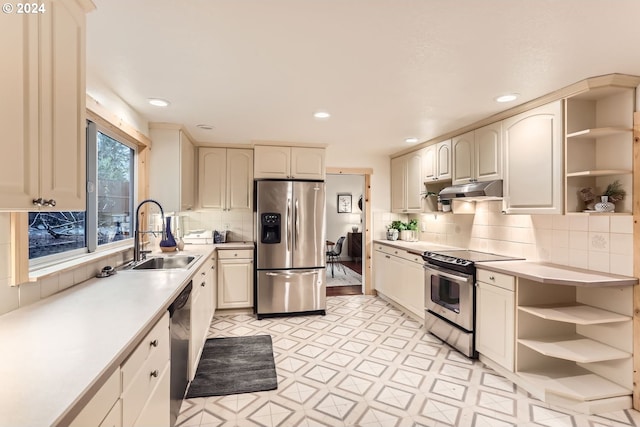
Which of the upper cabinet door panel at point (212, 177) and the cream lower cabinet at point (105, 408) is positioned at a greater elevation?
the upper cabinet door panel at point (212, 177)

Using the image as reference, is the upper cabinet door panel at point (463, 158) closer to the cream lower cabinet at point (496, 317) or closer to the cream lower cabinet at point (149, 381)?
the cream lower cabinet at point (496, 317)

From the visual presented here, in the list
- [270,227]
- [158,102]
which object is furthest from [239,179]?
[158,102]

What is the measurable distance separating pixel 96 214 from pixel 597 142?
381 centimetres

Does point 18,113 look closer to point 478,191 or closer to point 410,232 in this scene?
point 478,191

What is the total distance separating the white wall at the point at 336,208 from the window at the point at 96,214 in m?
5.89

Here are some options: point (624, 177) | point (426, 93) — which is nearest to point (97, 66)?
point (426, 93)

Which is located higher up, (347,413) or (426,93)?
(426,93)

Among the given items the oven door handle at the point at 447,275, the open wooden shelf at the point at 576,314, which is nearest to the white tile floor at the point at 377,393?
the open wooden shelf at the point at 576,314

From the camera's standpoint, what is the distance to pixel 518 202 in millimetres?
2787

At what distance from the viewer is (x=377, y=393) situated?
243 cm

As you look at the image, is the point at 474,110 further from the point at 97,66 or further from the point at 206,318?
the point at 206,318

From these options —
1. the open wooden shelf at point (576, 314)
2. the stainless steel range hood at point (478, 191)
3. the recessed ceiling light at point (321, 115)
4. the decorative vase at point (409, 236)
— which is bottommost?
the open wooden shelf at point (576, 314)

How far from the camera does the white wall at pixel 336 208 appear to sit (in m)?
8.71

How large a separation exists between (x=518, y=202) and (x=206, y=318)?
10.2ft
